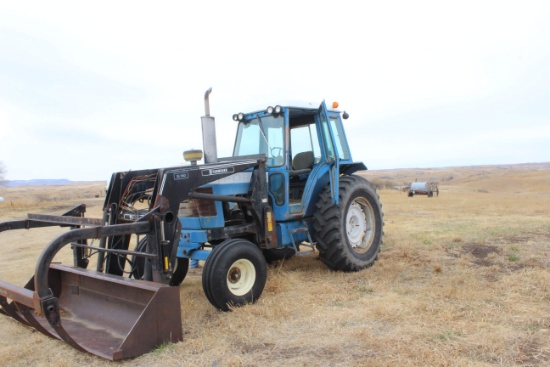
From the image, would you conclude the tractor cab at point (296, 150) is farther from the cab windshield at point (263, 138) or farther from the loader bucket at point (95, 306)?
the loader bucket at point (95, 306)

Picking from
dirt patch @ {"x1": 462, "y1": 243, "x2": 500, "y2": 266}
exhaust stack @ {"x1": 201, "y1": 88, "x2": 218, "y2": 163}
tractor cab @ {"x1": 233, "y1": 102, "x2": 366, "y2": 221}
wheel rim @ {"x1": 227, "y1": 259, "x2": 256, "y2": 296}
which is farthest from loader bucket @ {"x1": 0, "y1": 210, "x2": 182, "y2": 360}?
dirt patch @ {"x1": 462, "y1": 243, "x2": 500, "y2": 266}

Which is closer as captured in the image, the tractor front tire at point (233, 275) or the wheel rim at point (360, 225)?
the tractor front tire at point (233, 275)

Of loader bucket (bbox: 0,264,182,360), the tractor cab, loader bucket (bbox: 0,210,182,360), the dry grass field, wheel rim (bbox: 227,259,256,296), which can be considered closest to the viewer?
loader bucket (bbox: 0,210,182,360)

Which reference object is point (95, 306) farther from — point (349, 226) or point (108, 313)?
point (349, 226)

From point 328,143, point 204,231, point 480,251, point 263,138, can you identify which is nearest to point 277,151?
Answer: point 263,138

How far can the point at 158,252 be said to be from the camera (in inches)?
171

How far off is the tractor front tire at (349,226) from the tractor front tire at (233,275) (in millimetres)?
1320

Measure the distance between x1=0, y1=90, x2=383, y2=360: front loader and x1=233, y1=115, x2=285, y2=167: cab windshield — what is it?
0.6 inches

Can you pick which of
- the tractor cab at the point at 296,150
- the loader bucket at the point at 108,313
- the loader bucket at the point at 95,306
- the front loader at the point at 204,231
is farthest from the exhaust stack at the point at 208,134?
the loader bucket at the point at 108,313

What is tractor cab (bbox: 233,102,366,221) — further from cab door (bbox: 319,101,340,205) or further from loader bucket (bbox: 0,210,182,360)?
loader bucket (bbox: 0,210,182,360)

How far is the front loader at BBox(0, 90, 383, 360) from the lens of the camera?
388 cm

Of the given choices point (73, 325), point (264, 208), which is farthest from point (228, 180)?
point (73, 325)

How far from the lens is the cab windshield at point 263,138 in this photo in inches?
242

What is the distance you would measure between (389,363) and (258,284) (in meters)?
2.03
